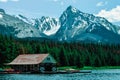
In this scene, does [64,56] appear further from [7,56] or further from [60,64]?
[7,56]

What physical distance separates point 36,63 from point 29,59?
5960 millimetres

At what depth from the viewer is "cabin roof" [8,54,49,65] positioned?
146 m

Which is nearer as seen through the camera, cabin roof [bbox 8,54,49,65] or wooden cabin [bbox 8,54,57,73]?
wooden cabin [bbox 8,54,57,73]

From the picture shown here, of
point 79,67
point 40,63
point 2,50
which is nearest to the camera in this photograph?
point 40,63

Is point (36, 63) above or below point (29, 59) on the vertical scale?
below

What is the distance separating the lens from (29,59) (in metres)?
150

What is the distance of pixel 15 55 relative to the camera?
547 feet

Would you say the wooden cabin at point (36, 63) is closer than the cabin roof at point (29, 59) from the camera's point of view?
Yes

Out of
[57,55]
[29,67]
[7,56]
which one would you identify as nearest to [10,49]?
[7,56]

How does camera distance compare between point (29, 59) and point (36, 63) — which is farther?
point (29, 59)

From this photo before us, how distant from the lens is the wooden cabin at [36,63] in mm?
145375

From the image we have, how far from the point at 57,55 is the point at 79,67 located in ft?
43.7

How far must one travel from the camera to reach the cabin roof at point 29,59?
146175mm

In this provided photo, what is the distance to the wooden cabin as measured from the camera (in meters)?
145
